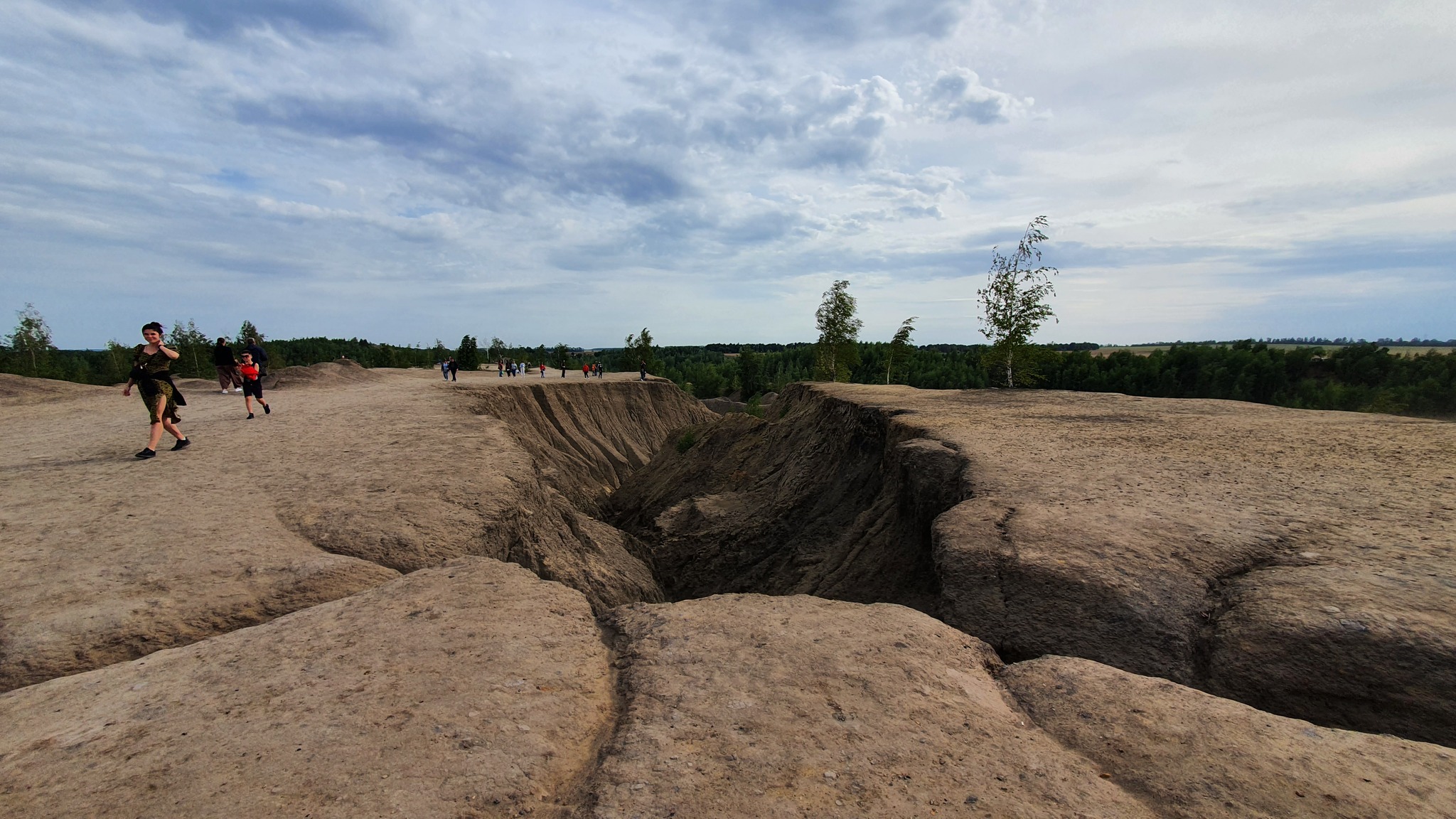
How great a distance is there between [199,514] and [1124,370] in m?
66.5

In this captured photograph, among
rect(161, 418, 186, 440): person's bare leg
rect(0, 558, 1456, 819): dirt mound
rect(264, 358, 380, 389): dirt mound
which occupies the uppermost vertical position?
rect(264, 358, 380, 389): dirt mound

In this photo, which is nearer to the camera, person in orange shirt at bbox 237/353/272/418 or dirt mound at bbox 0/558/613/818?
dirt mound at bbox 0/558/613/818

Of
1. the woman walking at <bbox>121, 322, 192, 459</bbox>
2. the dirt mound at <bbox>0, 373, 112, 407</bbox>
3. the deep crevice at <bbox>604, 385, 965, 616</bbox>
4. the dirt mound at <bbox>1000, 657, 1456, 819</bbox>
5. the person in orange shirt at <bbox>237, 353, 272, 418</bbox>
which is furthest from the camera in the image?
the dirt mound at <bbox>0, 373, 112, 407</bbox>

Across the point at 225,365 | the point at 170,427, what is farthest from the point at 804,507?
the point at 225,365

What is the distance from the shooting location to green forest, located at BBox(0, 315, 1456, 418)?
1507 inches

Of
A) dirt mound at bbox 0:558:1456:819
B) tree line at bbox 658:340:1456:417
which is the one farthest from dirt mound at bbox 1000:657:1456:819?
tree line at bbox 658:340:1456:417

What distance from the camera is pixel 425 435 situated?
9.91 m

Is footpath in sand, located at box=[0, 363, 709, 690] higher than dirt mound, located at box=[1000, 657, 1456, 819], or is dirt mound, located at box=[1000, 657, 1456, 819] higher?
footpath in sand, located at box=[0, 363, 709, 690]

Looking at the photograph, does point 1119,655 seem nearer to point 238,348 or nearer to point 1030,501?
point 1030,501

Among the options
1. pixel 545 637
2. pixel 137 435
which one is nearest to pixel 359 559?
pixel 545 637

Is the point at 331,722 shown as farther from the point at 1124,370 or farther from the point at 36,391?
the point at 1124,370

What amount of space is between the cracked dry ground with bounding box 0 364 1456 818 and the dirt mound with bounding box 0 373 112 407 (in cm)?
1111

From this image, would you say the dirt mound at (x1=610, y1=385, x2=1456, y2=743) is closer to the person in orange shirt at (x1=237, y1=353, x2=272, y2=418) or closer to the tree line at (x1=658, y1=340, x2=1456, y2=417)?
the person in orange shirt at (x1=237, y1=353, x2=272, y2=418)

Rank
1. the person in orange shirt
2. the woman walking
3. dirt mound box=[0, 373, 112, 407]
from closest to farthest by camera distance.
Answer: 1. the woman walking
2. the person in orange shirt
3. dirt mound box=[0, 373, 112, 407]
